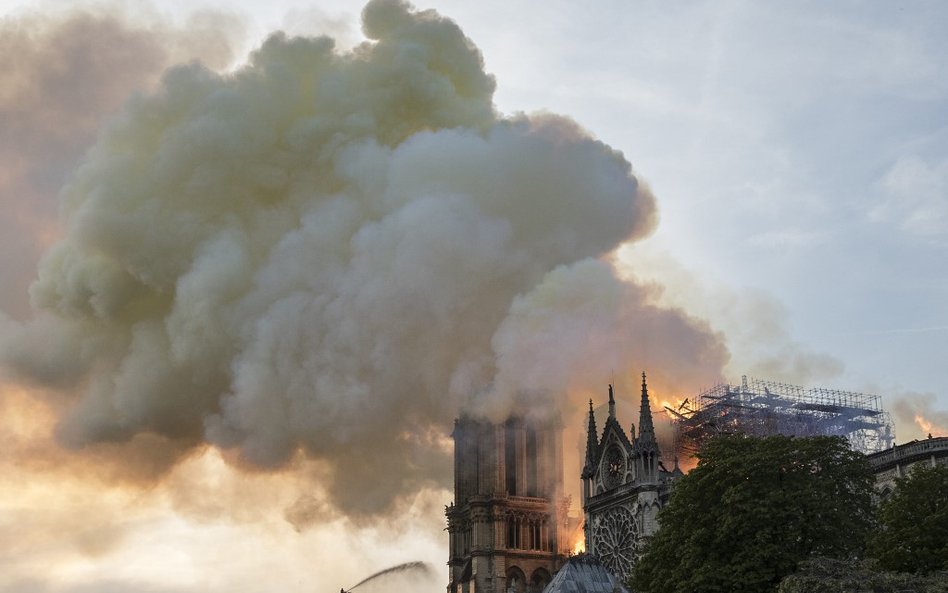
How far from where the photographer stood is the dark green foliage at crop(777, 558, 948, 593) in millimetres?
35562

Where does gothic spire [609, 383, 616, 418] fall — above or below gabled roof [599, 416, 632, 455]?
above

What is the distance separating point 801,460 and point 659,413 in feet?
106

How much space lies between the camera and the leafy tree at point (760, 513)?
4616 cm

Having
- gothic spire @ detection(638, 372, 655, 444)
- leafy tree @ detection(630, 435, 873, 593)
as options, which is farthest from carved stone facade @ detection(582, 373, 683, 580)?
leafy tree @ detection(630, 435, 873, 593)

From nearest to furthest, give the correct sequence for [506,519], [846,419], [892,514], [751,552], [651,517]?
[892,514]
[751,552]
[651,517]
[846,419]
[506,519]

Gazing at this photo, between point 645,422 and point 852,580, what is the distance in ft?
121

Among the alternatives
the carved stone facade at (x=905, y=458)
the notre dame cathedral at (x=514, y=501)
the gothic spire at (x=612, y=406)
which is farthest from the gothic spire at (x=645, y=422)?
the carved stone facade at (x=905, y=458)

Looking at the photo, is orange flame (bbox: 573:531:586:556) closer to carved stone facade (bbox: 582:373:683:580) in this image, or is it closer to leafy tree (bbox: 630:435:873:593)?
carved stone facade (bbox: 582:373:683:580)

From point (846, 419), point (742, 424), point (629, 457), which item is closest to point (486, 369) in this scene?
point (629, 457)

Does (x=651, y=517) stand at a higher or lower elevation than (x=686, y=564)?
higher

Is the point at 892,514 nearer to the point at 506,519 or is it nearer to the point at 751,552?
the point at 751,552

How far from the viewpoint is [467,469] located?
99.5 m

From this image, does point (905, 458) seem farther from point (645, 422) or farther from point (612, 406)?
point (612, 406)

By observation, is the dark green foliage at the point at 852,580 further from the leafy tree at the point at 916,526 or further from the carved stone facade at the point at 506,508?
the carved stone facade at the point at 506,508
